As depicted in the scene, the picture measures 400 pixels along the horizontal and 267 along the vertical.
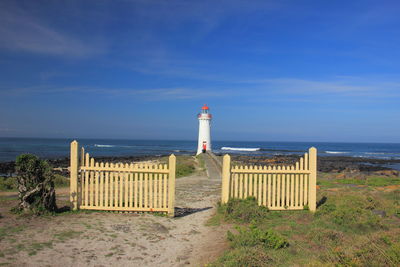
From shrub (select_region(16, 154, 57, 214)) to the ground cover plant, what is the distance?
4024 mm

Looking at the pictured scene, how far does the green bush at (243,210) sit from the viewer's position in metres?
8.01

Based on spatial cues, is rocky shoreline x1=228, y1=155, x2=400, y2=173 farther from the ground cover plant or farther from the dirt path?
the dirt path

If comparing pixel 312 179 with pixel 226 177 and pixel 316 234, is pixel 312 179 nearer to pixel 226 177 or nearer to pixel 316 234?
pixel 226 177

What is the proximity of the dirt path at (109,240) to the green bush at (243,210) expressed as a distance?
0.60m

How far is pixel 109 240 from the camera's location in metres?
6.25

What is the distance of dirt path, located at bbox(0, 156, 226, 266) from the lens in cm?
528

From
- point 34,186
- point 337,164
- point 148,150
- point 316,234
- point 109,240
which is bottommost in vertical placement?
point 148,150

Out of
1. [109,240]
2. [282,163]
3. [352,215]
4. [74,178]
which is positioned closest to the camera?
[109,240]

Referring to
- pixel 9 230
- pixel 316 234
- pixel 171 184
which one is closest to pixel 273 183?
pixel 316 234

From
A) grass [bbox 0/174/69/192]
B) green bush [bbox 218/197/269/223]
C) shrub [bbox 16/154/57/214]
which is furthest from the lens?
grass [bbox 0/174/69/192]

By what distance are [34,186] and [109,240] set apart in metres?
2.78

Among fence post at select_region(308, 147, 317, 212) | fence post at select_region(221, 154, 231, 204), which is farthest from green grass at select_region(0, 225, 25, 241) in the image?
fence post at select_region(308, 147, 317, 212)

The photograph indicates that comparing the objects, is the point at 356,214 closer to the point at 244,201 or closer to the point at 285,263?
the point at 244,201

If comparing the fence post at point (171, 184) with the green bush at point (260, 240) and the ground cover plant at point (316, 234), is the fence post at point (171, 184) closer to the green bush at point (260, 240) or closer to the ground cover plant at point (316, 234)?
the ground cover plant at point (316, 234)
